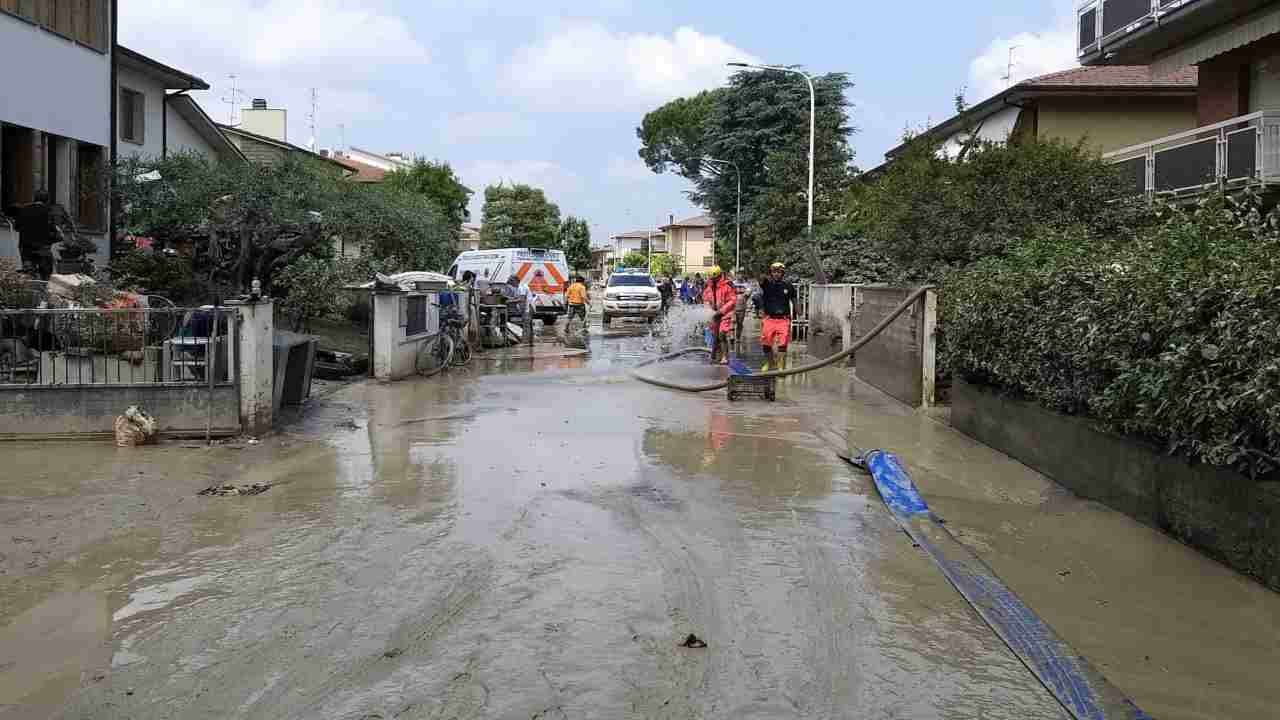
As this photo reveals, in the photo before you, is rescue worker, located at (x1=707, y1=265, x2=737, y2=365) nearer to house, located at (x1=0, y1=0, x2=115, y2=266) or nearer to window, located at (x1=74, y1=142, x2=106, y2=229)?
house, located at (x1=0, y1=0, x2=115, y2=266)

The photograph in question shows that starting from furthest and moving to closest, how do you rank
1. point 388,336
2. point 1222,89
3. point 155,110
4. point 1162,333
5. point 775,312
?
1. point 155,110
2. point 1222,89
3. point 775,312
4. point 388,336
5. point 1162,333

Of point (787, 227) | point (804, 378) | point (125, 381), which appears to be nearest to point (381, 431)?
point (125, 381)

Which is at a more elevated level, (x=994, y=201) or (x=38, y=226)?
(x=994, y=201)

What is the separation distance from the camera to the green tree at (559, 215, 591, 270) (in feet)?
309

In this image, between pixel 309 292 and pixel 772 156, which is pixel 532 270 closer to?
pixel 772 156

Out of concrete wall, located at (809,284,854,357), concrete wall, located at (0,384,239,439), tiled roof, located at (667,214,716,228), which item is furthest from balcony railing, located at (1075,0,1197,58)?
tiled roof, located at (667,214,716,228)

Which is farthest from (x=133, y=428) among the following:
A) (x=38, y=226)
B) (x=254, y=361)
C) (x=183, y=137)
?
(x=183, y=137)

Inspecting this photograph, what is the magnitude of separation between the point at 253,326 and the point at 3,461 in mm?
2419

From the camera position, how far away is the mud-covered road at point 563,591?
15.2 ft

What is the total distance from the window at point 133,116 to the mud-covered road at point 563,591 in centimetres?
1685

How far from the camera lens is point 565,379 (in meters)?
17.7

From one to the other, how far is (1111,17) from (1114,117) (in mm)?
7619

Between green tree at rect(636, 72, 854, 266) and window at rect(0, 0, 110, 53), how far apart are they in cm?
2216

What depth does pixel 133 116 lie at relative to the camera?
2539 centimetres
